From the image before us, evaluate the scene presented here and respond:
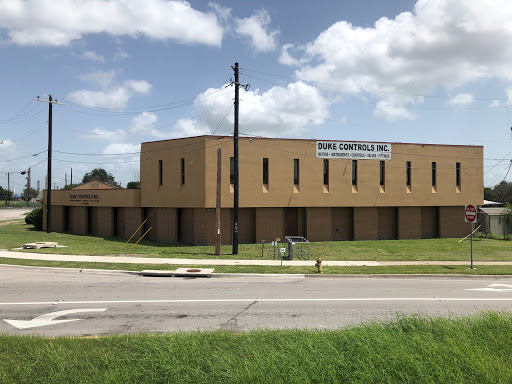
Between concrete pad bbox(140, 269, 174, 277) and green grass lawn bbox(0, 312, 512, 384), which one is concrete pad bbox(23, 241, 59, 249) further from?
green grass lawn bbox(0, 312, 512, 384)

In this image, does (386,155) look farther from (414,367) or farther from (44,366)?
(44,366)

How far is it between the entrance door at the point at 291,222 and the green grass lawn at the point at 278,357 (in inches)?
822

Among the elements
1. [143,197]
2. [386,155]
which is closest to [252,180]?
[143,197]

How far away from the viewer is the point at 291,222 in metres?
28.3

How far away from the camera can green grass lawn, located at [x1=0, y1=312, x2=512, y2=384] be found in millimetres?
5117

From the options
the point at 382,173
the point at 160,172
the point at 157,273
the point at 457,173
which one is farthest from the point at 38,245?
the point at 457,173

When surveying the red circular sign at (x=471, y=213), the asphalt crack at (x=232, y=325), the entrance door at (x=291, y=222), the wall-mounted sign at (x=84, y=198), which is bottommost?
the asphalt crack at (x=232, y=325)

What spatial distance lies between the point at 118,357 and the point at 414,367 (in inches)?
171

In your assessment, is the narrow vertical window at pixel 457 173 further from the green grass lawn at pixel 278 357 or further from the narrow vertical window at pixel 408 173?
the green grass lawn at pixel 278 357

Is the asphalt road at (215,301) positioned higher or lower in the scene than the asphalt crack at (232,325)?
lower

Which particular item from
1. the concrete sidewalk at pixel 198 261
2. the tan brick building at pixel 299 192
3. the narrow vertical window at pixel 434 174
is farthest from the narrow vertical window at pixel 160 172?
the narrow vertical window at pixel 434 174

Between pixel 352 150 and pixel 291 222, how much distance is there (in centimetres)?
714

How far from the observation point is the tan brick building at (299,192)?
26266mm

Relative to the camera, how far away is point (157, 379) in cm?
510
